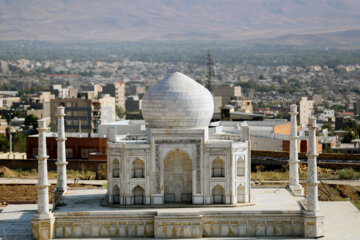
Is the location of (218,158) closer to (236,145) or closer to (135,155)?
(236,145)

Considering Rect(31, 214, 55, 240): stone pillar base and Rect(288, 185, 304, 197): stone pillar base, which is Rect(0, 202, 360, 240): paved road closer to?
Rect(31, 214, 55, 240): stone pillar base

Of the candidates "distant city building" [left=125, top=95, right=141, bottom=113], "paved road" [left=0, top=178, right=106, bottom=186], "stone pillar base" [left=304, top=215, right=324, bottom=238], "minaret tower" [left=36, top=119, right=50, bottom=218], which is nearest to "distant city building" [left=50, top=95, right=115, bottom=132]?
"paved road" [left=0, top=178, right=106, bottom=186]

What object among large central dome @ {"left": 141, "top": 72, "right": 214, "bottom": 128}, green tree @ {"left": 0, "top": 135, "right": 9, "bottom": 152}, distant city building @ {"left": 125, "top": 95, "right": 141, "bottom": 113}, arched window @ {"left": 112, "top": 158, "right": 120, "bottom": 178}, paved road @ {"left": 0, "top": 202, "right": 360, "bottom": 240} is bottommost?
distant city building @ {"left": 125, "top": 95, "right": 141, "bottom": 113}

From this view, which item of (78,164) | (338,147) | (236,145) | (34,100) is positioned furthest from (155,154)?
(34,100)

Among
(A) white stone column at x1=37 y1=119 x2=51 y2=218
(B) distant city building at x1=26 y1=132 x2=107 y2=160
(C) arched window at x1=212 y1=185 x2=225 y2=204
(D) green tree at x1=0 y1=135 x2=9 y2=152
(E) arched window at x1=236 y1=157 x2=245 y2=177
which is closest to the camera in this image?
(A) white stone column at x1=37 y1=119 x2=51 y2=218

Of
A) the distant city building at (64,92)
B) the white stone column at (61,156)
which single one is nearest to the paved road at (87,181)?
the white stone column at (61,156)

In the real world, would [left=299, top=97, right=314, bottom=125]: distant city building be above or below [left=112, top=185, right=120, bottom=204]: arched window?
below

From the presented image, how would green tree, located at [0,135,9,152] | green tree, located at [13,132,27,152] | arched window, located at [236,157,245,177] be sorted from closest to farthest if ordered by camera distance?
arched window, located at [236,157,245,177], green tree, located at [13,132,27,152], green tree, located at [0,135,9,152]
